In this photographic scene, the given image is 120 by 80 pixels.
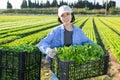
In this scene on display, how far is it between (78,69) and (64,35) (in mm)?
701

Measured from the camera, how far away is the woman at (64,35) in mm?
4297

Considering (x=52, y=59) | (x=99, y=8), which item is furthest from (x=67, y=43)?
(x=99, y=8)

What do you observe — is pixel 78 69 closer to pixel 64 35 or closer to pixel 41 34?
pixel 64 35

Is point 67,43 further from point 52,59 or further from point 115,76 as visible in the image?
point 115,76

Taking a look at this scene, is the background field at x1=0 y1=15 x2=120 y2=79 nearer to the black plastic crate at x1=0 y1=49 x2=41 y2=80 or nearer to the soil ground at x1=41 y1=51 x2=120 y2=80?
the black plastic crate at x1=0 y1=49 x2=41 y2=80

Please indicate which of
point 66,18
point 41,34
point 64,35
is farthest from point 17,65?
point 41,34

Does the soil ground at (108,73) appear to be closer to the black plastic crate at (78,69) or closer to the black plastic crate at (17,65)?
the black plastic crate at (17,65)

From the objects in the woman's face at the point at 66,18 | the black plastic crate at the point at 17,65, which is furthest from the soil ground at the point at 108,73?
the woman's face at the point at 66,18

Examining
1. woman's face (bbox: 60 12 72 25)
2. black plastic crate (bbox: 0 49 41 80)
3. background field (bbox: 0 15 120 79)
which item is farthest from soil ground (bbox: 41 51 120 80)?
woman's face (bbox: 60 12 72 25)

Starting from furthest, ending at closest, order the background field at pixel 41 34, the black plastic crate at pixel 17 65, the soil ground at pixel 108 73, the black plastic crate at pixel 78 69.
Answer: the background field at pixel 41 34 → the soil ground at pixel 108 73 → the black plastic crate at pixel 17 65 → the black plastic crate at pixel 78 69

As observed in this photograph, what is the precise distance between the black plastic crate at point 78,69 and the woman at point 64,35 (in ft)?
1.03

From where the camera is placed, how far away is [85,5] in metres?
113

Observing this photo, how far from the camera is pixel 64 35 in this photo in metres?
4.48

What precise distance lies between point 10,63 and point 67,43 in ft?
2.60
